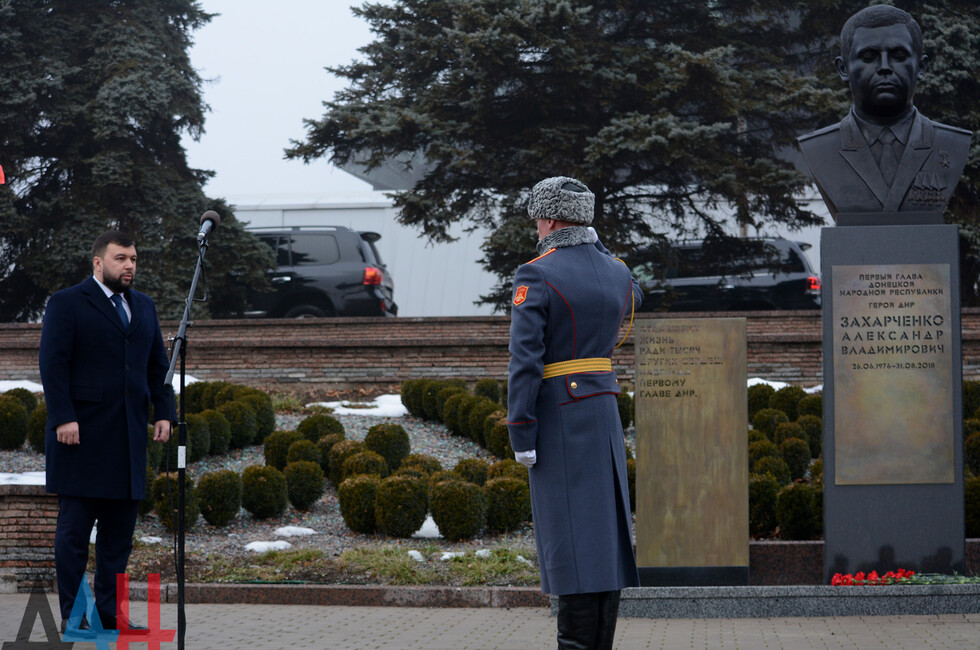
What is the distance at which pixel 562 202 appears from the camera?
169 inches

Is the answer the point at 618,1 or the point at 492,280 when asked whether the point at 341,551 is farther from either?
the point at 492,280

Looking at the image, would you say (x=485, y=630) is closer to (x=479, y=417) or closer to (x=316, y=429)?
(x=316, y=429)

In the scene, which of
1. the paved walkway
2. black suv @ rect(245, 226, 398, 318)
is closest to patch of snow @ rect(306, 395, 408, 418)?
black suv @ rect(245, 226, 398, 318)

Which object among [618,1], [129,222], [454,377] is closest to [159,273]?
[129,222]

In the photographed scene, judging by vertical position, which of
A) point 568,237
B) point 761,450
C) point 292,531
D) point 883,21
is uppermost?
point 883,21

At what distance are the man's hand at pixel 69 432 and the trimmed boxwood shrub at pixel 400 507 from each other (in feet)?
9.97

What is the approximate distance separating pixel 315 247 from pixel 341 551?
41.3 ft

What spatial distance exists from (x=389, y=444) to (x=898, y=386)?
4.68 meters

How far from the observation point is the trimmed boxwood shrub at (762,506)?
25.6 ft

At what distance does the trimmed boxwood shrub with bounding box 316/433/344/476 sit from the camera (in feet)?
31.7

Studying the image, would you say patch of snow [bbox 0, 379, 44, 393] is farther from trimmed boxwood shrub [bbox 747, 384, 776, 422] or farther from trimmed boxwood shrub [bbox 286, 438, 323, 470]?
trimmed boxwood shrub [bbox 747, 384, 776, 422]

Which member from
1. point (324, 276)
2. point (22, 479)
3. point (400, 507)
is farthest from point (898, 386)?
point (324, 276)

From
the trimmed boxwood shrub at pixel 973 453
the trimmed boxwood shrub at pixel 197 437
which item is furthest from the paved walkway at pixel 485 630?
the trimmed boxwood shrub at pixel 973 453

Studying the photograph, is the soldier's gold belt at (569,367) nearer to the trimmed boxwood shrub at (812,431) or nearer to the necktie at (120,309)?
the necktie at (120,309)
